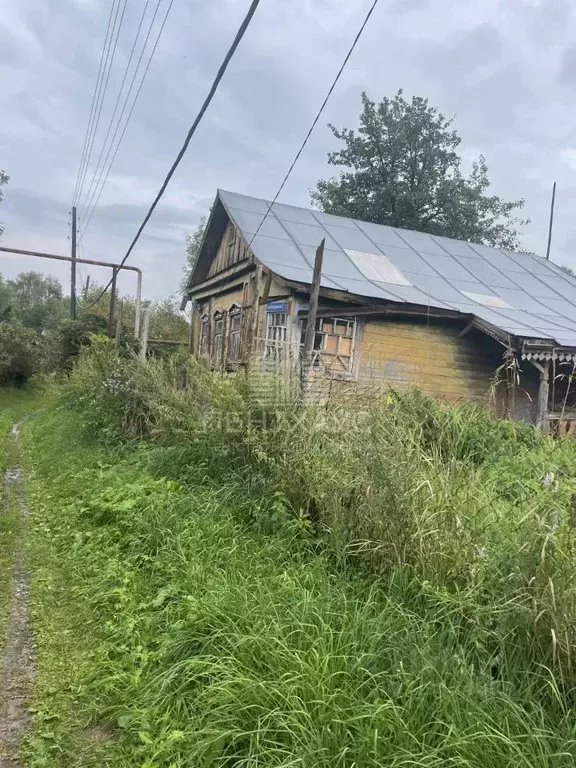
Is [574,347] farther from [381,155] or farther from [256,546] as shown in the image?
[381,155]

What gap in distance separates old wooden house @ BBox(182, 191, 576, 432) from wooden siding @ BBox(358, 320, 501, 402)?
0.07 ft

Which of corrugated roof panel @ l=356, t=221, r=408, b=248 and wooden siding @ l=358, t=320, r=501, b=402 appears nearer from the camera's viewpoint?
wooden siding @ l=358, t=320, r=501, b=402

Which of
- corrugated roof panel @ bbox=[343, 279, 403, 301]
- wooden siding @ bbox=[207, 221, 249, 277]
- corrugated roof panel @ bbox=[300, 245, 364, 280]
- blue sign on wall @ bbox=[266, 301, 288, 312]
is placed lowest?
blue sign on wall @ bbox=[266, 301, 288, 312]

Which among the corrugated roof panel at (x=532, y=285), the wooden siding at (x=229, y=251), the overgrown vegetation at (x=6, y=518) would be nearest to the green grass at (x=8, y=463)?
the overgrown vegetation at (x=6, y=518)

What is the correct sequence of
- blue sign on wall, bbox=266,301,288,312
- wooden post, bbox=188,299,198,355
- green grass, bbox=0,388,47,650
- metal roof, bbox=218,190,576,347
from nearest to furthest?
green grass, bbox=0,388,47,650
blue sign on wall, bbox=266,301,288,312
metal roof, bbox=218,190,576,347
wooden post, bbox=188,299,198,355

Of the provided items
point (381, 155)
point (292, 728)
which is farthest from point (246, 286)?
point (381, 155)

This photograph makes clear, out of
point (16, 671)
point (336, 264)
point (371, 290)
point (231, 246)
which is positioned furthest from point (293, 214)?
point (16, 671)

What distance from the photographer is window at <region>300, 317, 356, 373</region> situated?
413 inches

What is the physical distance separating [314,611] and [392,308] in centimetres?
829

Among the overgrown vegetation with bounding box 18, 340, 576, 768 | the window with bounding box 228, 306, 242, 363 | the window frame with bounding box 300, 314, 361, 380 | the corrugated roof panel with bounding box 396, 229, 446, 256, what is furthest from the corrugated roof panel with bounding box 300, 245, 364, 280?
the overgrown vegetation with bounding box 18, 340, 576, 768

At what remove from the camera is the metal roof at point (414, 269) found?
35.1 feet

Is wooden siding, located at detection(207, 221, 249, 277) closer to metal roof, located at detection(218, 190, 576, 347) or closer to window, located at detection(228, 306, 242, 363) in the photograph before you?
metal roof, located at detection(218, 190, 576, 347)

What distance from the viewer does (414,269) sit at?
1298cm

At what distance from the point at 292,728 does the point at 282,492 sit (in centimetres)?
230
